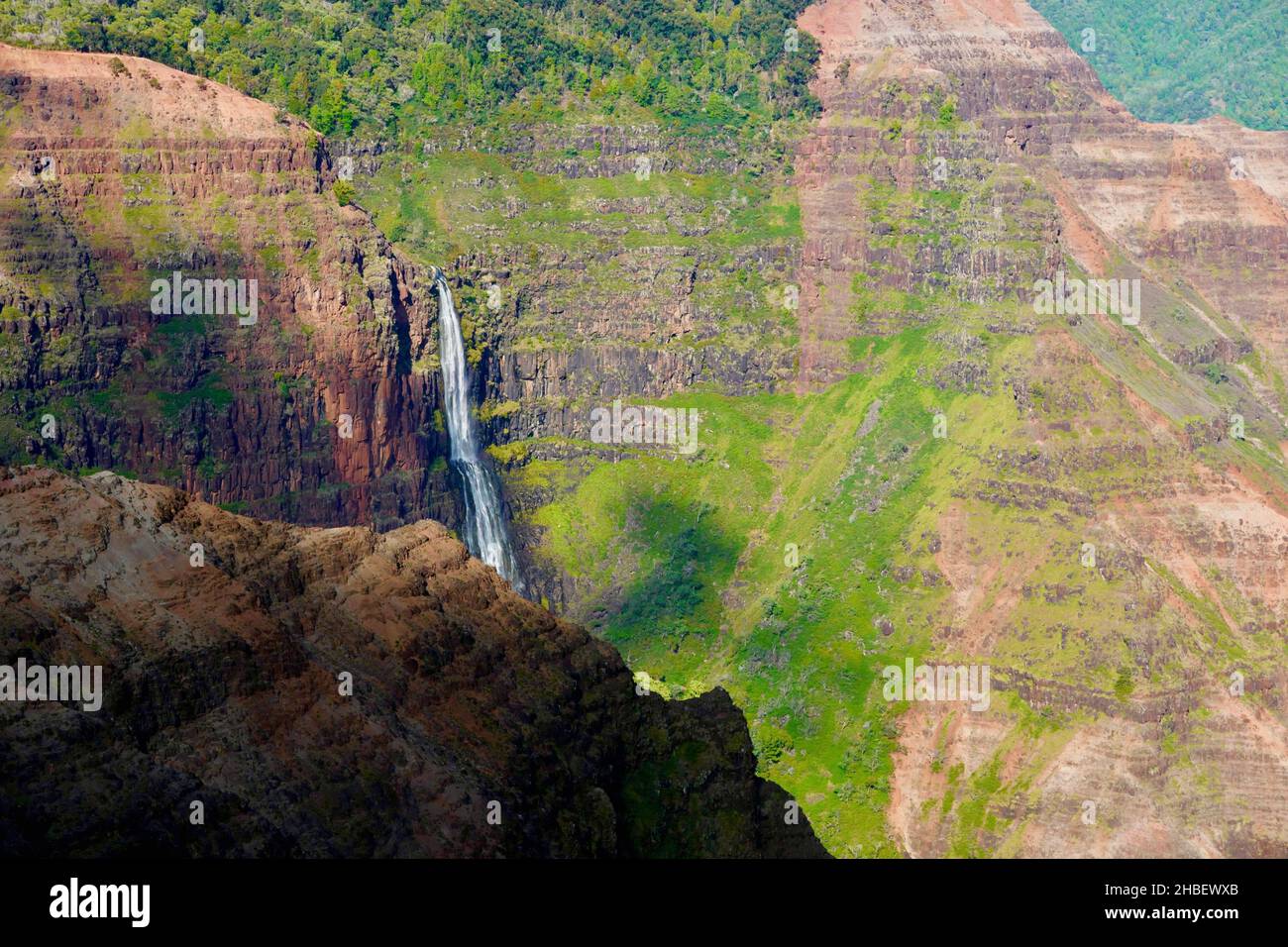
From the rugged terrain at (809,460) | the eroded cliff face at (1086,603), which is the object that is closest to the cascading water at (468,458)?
the rugged terrain at (809,460)

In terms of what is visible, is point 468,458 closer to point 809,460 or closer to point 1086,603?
point 809,460

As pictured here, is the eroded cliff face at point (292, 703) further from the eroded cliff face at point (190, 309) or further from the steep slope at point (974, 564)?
the eroded cliff face at point (190, 309)

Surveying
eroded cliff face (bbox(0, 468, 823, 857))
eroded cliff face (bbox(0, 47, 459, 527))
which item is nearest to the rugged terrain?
eroded cliff face (bbox(0, 47, 459, 527))

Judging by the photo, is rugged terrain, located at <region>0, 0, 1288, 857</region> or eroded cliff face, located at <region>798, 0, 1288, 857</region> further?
rugged terrain, located at <region>0, 0, 1288, 857</region>

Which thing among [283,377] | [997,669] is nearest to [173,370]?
[283,377]

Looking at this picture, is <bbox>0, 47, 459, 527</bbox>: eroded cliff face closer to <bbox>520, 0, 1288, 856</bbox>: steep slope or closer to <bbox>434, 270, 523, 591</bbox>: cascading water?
<bbox>434, 270, 523, 591</bbox>: cascading water

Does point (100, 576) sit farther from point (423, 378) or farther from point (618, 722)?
point (423, 378)
